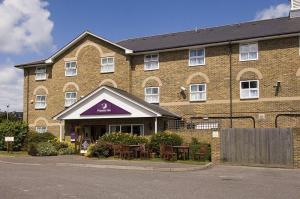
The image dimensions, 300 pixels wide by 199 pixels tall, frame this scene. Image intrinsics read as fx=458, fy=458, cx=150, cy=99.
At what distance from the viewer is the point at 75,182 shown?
15.1 m

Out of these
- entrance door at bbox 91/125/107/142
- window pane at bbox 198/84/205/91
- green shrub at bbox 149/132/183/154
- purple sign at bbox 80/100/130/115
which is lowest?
green shrub at bbox 149/132/183/154

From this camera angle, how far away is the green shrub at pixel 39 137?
36.6m

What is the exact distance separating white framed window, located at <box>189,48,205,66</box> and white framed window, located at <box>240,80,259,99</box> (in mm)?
3647

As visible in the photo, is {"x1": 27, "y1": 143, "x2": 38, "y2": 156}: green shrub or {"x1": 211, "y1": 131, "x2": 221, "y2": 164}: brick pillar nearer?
{"x1": 211, "y1": 131, "x2": 221, "y2": 164}: brick pillar

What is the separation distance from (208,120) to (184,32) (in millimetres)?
10467

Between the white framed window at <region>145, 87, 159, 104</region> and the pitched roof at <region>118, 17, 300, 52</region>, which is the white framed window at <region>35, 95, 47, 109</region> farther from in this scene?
the white framed window at <region>145, 87, 159, 104</region>

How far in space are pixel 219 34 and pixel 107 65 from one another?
948 centimetres

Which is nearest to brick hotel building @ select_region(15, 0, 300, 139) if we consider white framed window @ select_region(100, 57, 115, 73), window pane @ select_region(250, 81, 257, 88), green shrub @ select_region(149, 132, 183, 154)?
white framed window @ select_region(100, 57, 115, 73)

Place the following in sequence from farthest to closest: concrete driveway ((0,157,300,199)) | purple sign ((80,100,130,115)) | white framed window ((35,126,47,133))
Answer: white framed window ((35,126,47,133))
purple sign ((80,100,130,115))
concrete driveway ((0,157,300,199))

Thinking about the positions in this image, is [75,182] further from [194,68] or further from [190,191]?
[194,68]

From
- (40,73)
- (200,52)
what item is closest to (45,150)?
(40,73)

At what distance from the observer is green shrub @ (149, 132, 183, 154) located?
27.9m

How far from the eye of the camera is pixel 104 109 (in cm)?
3394

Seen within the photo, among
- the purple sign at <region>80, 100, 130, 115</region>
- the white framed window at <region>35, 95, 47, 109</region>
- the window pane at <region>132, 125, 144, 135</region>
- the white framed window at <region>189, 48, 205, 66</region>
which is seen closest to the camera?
the purple sign at <region>80, 100, 130, 115</region>
